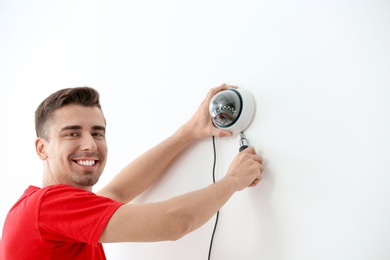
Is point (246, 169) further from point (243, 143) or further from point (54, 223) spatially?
point (54, 223)

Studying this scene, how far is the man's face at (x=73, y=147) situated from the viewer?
117cm

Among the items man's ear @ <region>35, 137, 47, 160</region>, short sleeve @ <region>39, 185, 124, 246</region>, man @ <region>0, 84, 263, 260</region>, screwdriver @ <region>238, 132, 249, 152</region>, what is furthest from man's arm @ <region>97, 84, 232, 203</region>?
short sleeve @ <region>39, 185, 124, 246</region>

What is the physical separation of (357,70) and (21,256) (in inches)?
39.0

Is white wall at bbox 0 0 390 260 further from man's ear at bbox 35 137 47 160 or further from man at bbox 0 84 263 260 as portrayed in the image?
man's ear at bbox 35 137 47 160

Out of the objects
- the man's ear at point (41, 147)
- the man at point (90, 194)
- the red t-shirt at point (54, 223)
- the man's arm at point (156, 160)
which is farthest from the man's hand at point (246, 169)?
the man's ear at point (41, 147)

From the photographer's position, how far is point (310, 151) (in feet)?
3.11

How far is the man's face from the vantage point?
117 cm

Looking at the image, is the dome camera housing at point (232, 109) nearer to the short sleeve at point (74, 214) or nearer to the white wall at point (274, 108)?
the white wall at point (274, 108)

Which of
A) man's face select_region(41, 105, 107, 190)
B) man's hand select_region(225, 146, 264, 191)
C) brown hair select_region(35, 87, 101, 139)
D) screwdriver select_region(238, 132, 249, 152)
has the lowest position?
man's hand select_region(225, 146, 264, 191)

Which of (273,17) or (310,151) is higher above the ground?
(273,17)

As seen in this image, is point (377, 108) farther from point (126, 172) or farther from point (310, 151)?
point (126, 172)

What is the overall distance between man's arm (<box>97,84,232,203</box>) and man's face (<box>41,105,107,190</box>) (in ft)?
0.40

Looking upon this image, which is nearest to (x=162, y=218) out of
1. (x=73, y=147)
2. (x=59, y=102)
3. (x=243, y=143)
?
(x=243, y=143)

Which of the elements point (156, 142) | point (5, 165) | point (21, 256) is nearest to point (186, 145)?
point (156, 142)
